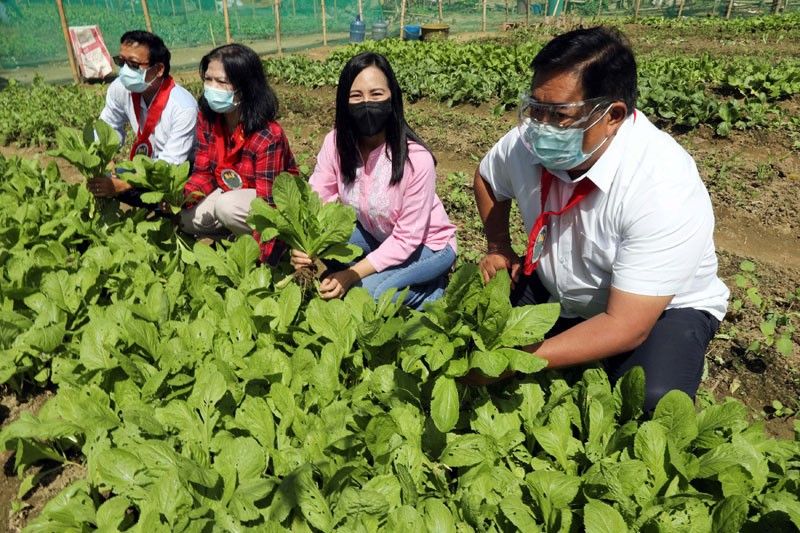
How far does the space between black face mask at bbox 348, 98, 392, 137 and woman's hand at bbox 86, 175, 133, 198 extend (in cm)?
140

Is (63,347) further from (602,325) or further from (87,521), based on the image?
(602,325)

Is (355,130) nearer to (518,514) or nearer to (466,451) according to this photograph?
(466,451)

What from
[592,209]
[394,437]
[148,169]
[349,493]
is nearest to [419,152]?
[592,209]

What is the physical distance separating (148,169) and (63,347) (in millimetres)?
958

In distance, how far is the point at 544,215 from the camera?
227 centimetres

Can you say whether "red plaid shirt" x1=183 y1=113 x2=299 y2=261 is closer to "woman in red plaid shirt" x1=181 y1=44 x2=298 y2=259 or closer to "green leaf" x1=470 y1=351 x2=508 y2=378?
"woman in red plaid shirt" x1=181 y1=44 x2=298 y2=259

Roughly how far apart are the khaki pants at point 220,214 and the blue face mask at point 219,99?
19.5 inches

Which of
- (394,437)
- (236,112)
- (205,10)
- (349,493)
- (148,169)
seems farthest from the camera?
(205,10)

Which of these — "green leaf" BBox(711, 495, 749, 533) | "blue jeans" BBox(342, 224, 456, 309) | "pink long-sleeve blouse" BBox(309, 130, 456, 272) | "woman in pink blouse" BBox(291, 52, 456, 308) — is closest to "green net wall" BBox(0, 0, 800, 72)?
"pink long-sleeve blouse" BBox(309, 130, 456, 272)

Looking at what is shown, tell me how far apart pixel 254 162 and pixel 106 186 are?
0.84 meters

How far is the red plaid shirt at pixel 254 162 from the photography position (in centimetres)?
340

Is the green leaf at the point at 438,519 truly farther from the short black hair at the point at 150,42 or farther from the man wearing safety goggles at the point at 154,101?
the short black hair at the point at 150,42

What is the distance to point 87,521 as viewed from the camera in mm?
1767

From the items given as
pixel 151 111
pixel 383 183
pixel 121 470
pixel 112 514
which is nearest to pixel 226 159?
pixel 151 111
